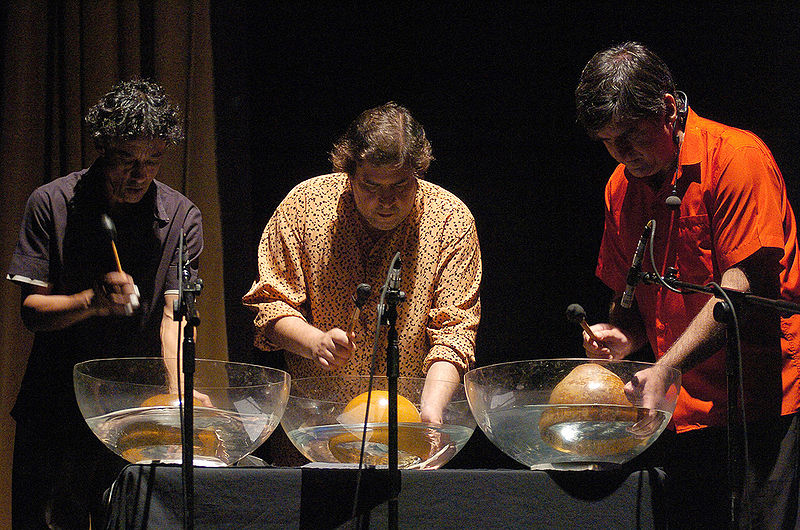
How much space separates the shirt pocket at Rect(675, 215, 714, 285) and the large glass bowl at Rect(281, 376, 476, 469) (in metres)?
0.64

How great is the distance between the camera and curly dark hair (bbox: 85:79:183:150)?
6.86 ft

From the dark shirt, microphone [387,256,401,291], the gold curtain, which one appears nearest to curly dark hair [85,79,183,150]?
the dark shirt

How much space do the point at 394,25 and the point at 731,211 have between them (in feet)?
5.98

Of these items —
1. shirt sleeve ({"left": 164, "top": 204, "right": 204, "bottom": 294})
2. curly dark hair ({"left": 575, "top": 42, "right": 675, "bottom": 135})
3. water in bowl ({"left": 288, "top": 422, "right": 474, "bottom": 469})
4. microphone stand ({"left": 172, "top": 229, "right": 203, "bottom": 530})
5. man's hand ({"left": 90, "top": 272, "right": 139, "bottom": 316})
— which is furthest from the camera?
shirt sleeve ({"left": 164, "top": 204, "right": 204, "bottom": 294})

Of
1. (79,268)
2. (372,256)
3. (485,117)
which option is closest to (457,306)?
(372,256)

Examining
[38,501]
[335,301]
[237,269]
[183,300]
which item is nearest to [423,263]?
[335,301]

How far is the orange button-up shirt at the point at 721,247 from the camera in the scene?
5.90 ft

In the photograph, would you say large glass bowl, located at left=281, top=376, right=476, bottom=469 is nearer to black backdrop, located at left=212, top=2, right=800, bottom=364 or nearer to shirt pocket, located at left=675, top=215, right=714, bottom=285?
shirt pocket, located at left=675, top=215, right=714, bottom=285

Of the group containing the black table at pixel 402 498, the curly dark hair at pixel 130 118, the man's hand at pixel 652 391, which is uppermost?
the curly dark hair at pixel 130 118

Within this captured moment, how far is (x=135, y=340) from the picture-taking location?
2.19 metres

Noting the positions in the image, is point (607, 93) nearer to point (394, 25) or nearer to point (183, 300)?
point (183, 300)

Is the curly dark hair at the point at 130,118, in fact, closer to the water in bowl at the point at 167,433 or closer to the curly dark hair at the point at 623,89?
the water in bowl at the point at 167,433

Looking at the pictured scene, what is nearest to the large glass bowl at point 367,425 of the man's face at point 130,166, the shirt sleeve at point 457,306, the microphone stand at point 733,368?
the shirt sleeve at point 457,306

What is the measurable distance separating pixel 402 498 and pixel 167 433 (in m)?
0.40
